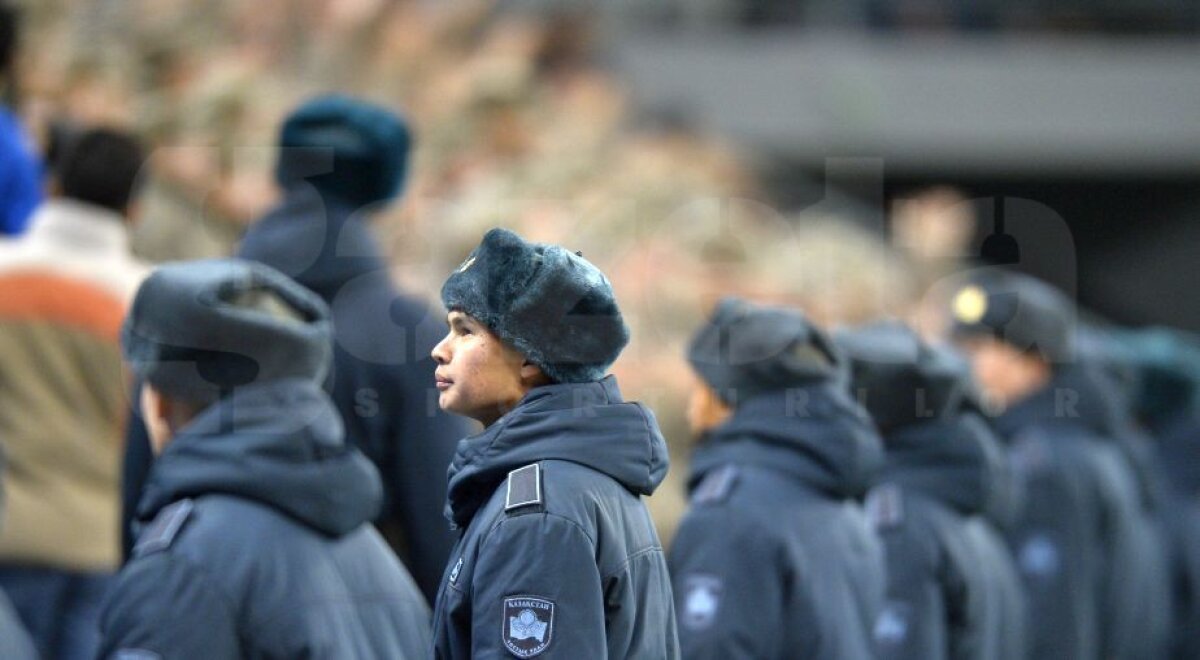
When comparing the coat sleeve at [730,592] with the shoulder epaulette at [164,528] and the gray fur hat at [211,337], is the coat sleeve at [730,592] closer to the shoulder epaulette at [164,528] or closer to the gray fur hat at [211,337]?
the gray fur hat at [211,337]

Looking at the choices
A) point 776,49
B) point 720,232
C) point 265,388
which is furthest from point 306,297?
point 776,49

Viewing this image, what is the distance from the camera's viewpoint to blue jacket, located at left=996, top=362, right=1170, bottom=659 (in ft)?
25.0

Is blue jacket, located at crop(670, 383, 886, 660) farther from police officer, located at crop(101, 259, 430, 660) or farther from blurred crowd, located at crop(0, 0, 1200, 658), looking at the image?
police officer, located at crop(101, 259, 430, 660)

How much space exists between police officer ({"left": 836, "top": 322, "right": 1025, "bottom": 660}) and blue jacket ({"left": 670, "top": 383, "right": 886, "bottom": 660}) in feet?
2.06

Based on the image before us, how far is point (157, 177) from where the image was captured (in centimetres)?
744

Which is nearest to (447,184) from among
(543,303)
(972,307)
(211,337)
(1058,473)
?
(972,307)

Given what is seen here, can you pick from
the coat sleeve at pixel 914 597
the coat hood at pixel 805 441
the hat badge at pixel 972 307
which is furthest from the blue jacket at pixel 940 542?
the hat badge at pixel 972 307

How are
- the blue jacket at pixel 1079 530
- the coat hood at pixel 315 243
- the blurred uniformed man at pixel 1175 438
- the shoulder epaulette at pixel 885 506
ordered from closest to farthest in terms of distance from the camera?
1. the coat hood at pixel 315 243
2. the shoulder epaulette at pixel 885 506
3. the blue jacket at pixel 1079 530
4. the blurred uniformed man at pixel 1175 438

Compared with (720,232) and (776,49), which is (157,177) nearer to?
(720,232)

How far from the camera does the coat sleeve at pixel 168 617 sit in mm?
3631

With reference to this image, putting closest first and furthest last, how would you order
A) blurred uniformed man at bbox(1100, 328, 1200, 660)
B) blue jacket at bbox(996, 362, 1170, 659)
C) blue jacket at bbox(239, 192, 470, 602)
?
1. blue jacket at bbox(239, 192, 470, 602)
2. blue jacket at bbox(996, 362, 1170, 659)
3. blurred uniformed man at bbox(1100, 328, 1200, 660)

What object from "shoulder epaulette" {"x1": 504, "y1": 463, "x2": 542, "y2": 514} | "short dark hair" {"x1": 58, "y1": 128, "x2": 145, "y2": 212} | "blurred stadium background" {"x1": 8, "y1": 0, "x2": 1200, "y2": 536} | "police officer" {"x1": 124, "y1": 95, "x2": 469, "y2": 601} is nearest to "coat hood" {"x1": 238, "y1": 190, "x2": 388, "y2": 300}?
"police officer" {"x1": 124, "y1": 95, "x2": 469, "y2": 601}

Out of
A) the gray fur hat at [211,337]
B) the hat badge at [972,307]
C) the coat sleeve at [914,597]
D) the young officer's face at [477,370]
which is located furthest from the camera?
the hat badge at [972,307]

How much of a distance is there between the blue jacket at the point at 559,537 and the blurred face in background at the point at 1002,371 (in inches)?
171
